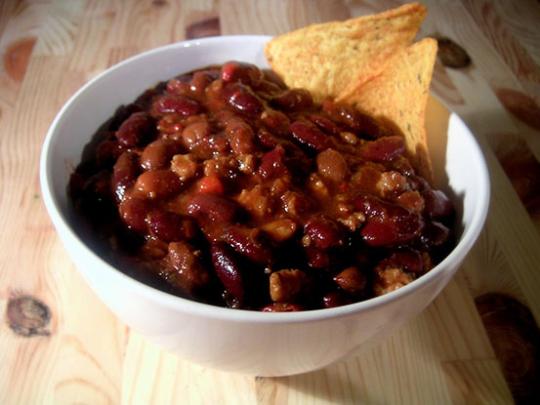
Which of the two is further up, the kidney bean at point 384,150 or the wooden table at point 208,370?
the kidney bean at point 384,150

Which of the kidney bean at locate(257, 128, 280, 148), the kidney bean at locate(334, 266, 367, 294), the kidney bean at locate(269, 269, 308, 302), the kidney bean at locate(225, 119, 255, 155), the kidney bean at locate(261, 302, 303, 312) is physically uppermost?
the kidney bean at locate(225, 119, 255, 155)

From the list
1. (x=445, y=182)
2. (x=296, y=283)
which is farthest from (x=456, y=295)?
(x=296, y=283)

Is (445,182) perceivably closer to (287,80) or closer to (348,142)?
(348,142)

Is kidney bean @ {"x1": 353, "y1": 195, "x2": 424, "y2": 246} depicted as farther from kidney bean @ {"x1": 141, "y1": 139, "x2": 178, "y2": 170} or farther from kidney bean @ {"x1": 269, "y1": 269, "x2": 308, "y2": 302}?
kidney bean @ {"x1": 141, "y1": 139, "x2": 178, "y2": 170}

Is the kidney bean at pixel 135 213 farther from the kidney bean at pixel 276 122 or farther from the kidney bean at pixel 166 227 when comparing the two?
the kidney bean at pixel 276 122

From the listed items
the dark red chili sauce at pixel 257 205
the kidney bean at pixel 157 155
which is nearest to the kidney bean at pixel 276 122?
the dark red chili sauce at pixel 257 205

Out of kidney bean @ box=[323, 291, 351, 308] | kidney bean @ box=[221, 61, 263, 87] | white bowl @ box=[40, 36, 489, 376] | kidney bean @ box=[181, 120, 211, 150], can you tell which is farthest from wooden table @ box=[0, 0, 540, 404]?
kidney bean @ box=[221, 61, 263, 87]
